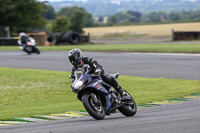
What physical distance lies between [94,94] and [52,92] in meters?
5.15

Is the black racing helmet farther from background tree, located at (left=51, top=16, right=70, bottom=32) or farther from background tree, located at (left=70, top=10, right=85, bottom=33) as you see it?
background tree, located at (left=70, top=10, right=85, bottom=33)

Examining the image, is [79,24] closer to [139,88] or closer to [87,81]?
[139,88]

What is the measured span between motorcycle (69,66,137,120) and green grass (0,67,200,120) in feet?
5.36

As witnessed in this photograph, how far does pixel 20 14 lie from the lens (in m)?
57.3

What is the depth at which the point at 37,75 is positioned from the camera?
18000 mm

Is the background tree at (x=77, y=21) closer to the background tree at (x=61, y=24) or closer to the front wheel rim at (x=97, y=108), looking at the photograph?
the background tree at (x=61, y=24)

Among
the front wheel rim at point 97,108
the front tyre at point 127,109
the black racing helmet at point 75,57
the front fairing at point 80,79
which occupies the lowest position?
the front tyre at point 127,109

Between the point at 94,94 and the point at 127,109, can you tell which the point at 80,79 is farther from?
the point at 127,109

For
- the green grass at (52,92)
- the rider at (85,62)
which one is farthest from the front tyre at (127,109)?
the green grass at (52,92)

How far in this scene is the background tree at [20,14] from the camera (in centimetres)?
5510

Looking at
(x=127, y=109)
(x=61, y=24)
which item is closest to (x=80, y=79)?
(x=127, y=109)

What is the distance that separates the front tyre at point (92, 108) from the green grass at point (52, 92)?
172cm

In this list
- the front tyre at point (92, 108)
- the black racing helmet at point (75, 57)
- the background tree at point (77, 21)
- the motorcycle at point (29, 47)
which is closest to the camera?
the front tyre at point (92, 108)

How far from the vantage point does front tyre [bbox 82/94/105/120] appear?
8.09 meters
